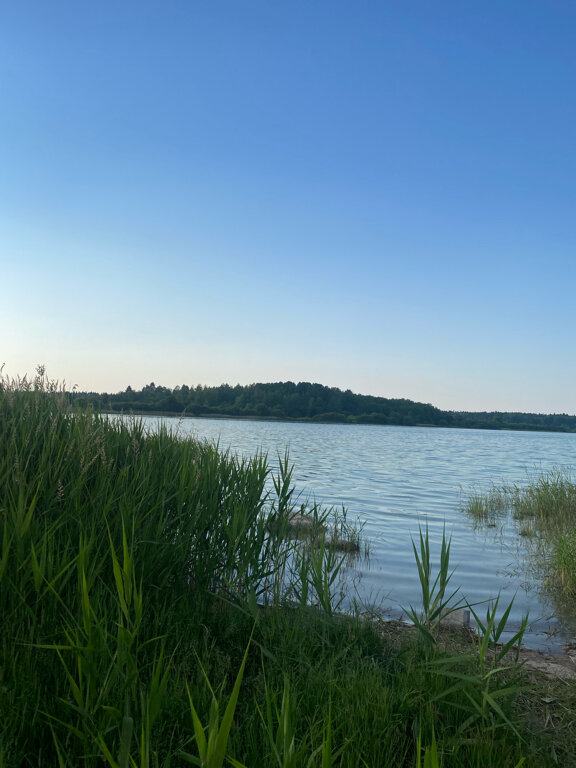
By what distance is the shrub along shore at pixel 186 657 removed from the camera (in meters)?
2.51

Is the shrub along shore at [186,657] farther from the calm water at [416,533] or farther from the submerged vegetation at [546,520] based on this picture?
the submerged vegetation at [546,520]

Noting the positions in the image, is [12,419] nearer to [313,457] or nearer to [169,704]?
→ [169,704]

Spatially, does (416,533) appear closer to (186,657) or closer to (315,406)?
(186,657)

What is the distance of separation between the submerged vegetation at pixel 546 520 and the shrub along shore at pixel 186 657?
3888 mm

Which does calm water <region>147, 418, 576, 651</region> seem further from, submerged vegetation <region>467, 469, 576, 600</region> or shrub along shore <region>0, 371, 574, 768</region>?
shrub along shore <region>0, 371, 574, 768</region>

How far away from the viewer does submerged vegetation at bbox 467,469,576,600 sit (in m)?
8.06

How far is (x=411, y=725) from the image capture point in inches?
132

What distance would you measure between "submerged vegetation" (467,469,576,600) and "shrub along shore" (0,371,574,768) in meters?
3.89

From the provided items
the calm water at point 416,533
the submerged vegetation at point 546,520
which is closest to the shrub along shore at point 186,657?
the calm water at point 416,533

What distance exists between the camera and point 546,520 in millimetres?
13531

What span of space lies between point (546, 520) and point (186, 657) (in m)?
12.1

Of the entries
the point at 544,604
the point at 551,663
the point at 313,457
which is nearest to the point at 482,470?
the point at 313,457

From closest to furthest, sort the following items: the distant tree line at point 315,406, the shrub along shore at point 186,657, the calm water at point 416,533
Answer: the shrub along shore at point 186,657 < the calm water at point 416,533 < the distant tree line at point 315,406

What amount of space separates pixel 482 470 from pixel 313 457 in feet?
29.3
